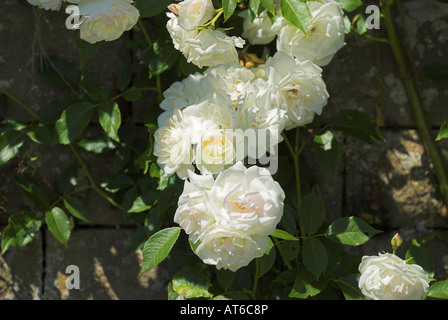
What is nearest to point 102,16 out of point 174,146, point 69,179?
point 174,146

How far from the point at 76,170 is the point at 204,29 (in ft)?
2.38

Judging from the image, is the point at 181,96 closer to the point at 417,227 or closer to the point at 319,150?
the point at 319,150

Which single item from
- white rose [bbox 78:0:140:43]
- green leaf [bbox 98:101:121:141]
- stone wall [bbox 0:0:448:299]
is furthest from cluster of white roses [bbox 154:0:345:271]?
stone wall [bbox 0:0:448:299]

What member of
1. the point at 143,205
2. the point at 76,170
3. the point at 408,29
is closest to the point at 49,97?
the point at 76,170

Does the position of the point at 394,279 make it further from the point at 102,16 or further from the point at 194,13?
the point at 102,16

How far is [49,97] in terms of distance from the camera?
1.86 meters

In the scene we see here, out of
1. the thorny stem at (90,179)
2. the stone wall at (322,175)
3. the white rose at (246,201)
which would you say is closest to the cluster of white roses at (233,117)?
the white rose at (246,201)

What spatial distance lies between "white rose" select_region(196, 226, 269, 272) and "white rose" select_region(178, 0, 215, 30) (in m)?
0.51

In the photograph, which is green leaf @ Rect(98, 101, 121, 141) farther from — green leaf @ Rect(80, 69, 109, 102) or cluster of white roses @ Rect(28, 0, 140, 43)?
cluster of white roses @ Rect(28, 0, 140, 43)

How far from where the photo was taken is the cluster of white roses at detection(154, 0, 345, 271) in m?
1.14

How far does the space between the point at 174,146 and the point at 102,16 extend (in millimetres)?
365

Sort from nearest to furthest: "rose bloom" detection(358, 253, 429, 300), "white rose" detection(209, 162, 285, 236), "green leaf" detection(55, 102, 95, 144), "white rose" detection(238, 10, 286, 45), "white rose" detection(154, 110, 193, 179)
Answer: "white rose" detection(209, 162, 285, 236) < "white rose" detection(154, 110, 193, 179) < "rose bloom" detection(358, 253, 429, 300) < "white rose" detection(238, 10, 286, 45) < "green leaf" detection(55, 102, 95, 144)

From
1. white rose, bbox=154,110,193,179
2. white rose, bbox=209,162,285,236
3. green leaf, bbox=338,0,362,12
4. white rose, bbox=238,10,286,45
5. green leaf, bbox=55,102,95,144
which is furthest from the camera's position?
green leaf, bbox=55,102,95,144

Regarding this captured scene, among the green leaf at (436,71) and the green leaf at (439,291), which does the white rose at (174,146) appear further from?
the green leaf at (436,71)
